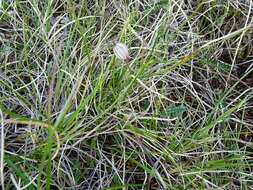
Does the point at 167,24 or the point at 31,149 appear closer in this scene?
the point at 31,149

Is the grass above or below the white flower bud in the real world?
below

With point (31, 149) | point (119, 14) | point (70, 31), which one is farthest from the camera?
point (119, 14)

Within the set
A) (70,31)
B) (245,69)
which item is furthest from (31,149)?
(245,69)

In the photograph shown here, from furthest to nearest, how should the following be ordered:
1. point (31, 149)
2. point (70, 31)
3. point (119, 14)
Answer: point (119, 14)
point (70, 31)
point (31, 149)

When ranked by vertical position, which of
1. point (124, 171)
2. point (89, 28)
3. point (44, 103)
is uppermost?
point (89, 28)

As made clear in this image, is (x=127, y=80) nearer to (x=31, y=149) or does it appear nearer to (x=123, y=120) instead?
(x=123, y=120)

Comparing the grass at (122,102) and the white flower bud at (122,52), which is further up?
the white flower bud at (122,52)

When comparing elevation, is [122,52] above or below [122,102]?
above

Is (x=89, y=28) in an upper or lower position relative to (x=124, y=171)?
upper
